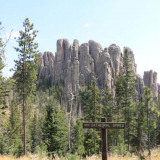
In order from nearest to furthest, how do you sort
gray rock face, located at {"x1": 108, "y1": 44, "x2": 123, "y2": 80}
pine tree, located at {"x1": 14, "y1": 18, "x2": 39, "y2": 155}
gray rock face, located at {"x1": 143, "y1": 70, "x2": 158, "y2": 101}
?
pine tree, located at {"x1": 14, "y1": 18, "x2": 39, "y2": 155} → gray rock face, located at {"x1": 108, "y1": 44, "x2": 123, "y2": 80} → gray rock face, located at {"x1": 143, "y1": 70, "x2": 158, "y2": 101}

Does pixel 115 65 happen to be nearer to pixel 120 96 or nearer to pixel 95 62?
pixel 95 62

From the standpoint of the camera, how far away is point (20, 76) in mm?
21609

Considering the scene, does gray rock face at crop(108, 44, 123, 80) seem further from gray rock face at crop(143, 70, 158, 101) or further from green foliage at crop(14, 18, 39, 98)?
green foliage at crop(14, 18, 39, 98)

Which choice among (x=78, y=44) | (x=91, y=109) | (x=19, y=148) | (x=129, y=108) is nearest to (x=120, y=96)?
(x=129, y=108)

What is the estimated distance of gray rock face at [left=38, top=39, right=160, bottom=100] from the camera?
11338cm

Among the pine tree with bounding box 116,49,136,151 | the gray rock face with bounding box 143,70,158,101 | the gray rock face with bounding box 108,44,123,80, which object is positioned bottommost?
the pine tree with bounding box 116,49,136,151

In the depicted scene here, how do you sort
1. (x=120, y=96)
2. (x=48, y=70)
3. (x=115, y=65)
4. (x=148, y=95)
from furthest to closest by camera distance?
1. (x=48, y=70)
2. (x=115, y=65)
3. (x=120, y=96)
4. (x=148, y=95)

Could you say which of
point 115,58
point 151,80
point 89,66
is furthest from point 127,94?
point 151,80

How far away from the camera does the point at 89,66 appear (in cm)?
11969

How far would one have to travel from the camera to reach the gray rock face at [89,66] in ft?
372

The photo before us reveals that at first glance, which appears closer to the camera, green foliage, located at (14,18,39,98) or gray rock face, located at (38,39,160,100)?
green foliage, located at (14,18,39,98)

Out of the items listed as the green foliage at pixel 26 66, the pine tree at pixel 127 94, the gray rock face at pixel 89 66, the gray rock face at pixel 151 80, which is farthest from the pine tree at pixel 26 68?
the gray rock face at pixel 151 80

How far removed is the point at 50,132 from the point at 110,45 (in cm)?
9897

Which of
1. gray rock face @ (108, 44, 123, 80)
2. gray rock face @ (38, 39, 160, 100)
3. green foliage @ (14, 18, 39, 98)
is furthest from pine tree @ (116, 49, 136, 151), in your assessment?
gray rock face @ (108, 44, 123, 80)
